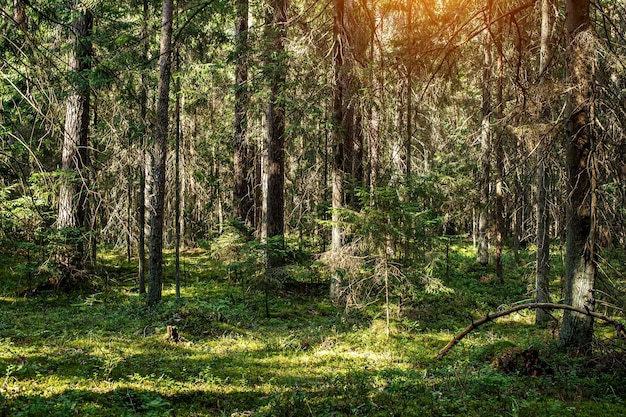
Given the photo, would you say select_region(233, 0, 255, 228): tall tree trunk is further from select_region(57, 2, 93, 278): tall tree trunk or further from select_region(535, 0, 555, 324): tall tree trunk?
select_region(535, 0, 555, 324): tall tree trunk

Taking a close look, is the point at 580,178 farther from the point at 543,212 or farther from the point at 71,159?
the point at 71,159

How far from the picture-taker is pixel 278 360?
8.02 meters

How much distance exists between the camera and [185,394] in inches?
227

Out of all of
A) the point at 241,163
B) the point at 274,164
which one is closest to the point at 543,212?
the point at 274,164

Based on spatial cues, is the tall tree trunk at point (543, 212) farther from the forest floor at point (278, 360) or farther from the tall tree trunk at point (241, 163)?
the tall tree trunk at point (241, 163)

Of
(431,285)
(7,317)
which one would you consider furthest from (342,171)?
(7,317)

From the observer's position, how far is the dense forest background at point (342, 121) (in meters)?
6.40

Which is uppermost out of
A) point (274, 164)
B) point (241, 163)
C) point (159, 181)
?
point (241, 163)

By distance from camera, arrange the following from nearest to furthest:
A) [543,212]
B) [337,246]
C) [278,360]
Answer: [278,360], [543,212], [337,246]

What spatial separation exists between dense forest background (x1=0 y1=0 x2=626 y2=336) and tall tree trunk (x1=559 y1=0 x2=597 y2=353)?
0.03 m

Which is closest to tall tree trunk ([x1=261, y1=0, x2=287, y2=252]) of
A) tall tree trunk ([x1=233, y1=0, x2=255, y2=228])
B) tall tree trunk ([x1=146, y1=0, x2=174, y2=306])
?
tall tree trunk ([x1=233, y1=0, x2=255, y2=228])

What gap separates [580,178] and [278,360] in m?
6.16

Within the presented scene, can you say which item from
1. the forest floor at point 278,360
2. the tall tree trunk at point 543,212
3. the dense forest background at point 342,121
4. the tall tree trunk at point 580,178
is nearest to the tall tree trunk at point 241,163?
the dense forest background at point 342,121

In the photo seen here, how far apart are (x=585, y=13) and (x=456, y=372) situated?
241 inches
